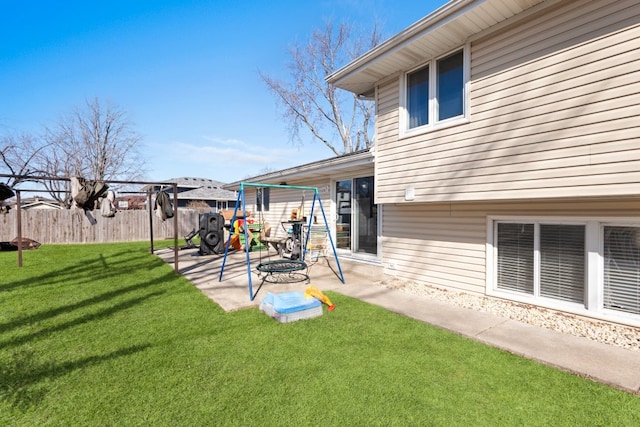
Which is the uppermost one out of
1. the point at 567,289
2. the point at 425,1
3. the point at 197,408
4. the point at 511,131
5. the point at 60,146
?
the point at 425,1

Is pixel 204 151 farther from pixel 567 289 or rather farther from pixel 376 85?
pixel 567 289

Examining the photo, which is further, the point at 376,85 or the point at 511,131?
the point at 376,85

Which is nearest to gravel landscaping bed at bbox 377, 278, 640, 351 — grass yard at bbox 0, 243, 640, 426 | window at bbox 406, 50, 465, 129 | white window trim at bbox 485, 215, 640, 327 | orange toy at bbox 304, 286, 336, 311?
white window trim at bbox 485, 215, 640, 327

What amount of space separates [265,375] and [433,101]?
4623 mm

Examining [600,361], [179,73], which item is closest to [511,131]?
[600,361]

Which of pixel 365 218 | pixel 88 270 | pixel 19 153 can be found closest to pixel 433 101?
pixel 365 218

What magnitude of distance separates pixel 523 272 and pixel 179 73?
12509mm

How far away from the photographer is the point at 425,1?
1088 centimetres

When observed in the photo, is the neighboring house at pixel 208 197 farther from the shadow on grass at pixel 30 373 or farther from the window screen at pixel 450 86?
the shadow on grass at pixel 30 373

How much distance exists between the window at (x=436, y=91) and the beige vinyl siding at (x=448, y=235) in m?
1.55

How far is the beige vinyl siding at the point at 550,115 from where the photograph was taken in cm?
320

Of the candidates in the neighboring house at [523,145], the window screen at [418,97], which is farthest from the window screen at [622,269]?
the window screen at [418,97]

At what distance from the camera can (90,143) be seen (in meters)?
21.7

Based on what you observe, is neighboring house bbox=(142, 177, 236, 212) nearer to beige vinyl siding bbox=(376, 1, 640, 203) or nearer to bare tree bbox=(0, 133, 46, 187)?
bare tree bbox=(0, 133, 46, 187)
